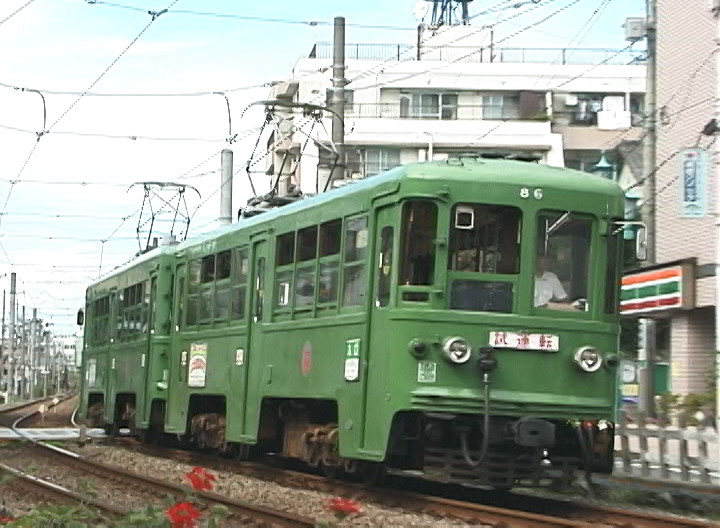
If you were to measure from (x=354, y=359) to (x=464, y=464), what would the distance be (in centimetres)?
138

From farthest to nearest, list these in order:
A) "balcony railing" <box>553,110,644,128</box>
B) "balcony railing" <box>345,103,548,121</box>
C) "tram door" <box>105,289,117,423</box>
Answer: "balcony railing" <box>553,110,644,128</box>, "balcony railing" <box>345,103,548,121</box>, "tram door" <box>105,289,117,423</box>

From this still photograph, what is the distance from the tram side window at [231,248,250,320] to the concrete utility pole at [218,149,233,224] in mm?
12811

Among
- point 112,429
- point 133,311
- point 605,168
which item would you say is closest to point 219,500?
point 133,311

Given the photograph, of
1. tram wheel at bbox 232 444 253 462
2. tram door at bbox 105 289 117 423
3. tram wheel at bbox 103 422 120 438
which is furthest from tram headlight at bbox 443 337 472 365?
tram wheel at bbox 103 422 120 438

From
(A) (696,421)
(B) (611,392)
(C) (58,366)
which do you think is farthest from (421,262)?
(C) (58,366)

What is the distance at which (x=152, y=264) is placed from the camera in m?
19.5

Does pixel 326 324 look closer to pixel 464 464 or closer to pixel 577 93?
pixel 464 464

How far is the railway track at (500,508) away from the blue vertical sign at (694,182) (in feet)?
19.0

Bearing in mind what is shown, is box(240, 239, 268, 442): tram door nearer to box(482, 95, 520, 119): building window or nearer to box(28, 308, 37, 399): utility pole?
box(482, 95, 520, 119): building window

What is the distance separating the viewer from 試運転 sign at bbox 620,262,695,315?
24.0 m

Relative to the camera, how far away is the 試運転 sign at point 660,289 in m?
24.0

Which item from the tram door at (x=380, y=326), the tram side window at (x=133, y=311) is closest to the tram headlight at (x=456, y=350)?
the tram door at (x=380, y=326)

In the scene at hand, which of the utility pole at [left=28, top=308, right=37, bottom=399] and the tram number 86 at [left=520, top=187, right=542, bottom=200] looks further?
the utility pole at [left=28, top=308, right=37, bottom=399]

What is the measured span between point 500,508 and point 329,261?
282 cm
